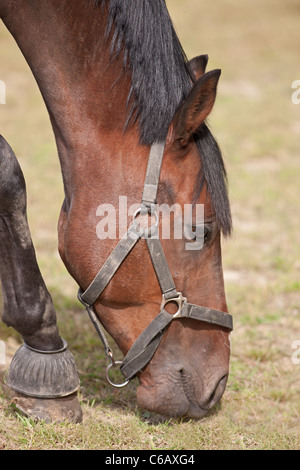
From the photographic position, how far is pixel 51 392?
281 cm

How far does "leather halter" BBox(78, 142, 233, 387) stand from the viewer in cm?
257

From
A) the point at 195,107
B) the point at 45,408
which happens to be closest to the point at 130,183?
the point at 195,107

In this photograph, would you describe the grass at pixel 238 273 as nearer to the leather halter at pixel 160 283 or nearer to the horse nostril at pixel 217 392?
the horse nostril at pixel 217 392

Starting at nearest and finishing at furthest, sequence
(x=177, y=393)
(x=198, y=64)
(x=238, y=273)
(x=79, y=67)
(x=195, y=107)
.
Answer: (x=195, y=107) → (x=79, y=67) → (x=177, y=393) → (x=198, y=64) → (x=238, y=273)

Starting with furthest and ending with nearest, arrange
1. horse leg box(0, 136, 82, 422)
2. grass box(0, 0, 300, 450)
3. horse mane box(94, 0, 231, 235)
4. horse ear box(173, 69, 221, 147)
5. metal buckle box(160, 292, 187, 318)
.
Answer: grass box(0, 0, 300, 450), horse leg box(0, 136, 82, 422), metal buckle box(160, 292, 187, 318), horse mane box(94, 0, 231, 235), horse ear box(173, 69, 221, 147)

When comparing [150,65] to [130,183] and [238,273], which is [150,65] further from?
[238,273]

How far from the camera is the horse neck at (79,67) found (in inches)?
102

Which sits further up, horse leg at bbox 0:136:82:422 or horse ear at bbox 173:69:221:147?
horse ear at bbox 173:69:221:147

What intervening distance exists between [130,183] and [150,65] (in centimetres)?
51

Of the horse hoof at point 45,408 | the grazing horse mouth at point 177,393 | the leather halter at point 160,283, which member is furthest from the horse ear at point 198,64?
the horse hoof at point 45,408

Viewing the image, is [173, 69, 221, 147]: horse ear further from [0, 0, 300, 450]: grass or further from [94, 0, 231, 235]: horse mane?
[0, 0, 300, 450]: grass

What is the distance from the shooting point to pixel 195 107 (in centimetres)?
249

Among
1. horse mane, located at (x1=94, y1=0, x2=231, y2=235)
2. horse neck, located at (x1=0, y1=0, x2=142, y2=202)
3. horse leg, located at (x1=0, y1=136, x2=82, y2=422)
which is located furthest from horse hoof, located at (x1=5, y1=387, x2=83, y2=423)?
horse mane, located at (x1=94, y1=0, x2=231, y2=235)

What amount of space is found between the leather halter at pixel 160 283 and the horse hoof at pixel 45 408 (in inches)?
14.3
